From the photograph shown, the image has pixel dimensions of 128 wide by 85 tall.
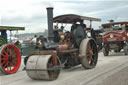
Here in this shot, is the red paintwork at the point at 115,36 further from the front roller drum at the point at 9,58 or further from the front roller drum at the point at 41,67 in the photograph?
the front roller drum at the point at 41,67

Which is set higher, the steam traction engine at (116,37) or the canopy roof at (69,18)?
the canopy roof at (69,18)

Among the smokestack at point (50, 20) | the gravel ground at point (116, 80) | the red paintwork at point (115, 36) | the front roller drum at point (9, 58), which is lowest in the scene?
the gravel ground at point (116, 80)

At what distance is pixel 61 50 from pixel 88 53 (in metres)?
1.39

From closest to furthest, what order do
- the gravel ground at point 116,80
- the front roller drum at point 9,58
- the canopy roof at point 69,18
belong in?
1. the gravel ground at point 116,80
2. the front roller drum at point 9,58
3. the canopy roof at point 69,18

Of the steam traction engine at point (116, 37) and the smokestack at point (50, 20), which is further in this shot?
the steam traction engine at point (116, 37)

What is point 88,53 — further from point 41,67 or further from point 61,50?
point 41,67

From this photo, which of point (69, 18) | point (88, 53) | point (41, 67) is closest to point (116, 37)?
point (88, 53)

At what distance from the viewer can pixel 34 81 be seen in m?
5.64

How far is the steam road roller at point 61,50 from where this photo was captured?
540 centimetres

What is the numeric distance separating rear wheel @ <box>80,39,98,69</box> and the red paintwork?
4180mm

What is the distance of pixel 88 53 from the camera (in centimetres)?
756

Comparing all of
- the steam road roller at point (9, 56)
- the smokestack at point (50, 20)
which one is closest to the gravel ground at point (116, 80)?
the smokestack at point (50, 20)

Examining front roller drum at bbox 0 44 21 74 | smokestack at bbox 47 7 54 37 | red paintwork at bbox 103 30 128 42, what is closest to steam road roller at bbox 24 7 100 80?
smokestack at bbox 47 7 54 37

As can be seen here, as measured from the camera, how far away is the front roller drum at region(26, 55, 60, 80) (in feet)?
17.2
